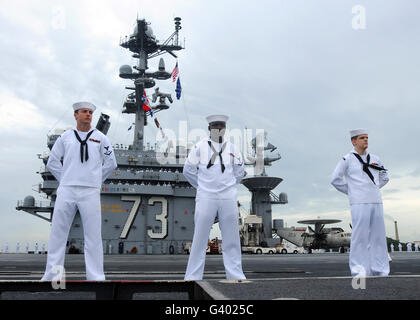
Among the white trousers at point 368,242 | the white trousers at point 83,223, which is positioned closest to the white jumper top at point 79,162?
the white trousers at point 83,223

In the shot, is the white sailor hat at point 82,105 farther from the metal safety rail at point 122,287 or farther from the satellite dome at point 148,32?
the satellite dome at point 148,32

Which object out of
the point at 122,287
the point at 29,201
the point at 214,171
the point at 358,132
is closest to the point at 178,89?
the point at 29,201

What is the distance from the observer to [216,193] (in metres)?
5.17

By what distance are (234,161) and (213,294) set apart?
3.45 meters

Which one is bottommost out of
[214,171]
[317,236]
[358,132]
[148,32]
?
[317,236]

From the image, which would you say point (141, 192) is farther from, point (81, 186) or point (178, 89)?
point (81, 186)

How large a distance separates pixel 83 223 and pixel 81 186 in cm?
49

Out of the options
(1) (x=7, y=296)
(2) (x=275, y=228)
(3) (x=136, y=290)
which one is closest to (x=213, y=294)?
(3) (x=136, y=290)

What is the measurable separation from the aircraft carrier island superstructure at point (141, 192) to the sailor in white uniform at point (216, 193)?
2497 cm

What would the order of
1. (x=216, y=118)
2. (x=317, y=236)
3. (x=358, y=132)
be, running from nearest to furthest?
(x=216, y=118) < (x=358, y=132) < (x=317, y=236)

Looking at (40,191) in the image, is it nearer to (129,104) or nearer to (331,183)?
(129,104)

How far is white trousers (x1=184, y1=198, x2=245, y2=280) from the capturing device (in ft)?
16.3

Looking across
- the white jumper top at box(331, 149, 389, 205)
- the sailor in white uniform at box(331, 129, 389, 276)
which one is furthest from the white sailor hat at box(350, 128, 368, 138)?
the white jumper top at box(331, 149, 389, 205)

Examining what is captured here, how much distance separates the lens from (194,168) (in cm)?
543
